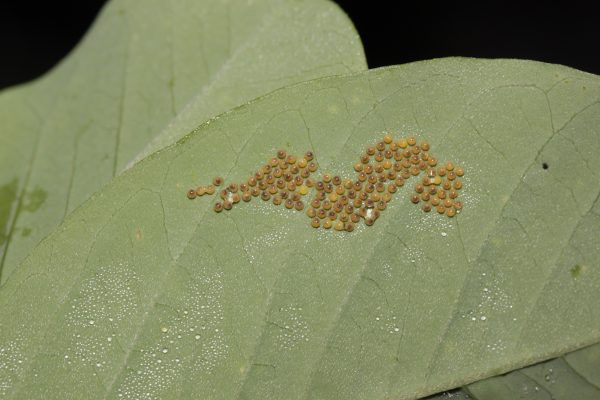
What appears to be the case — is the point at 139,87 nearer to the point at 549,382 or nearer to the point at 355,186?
the point at 355,186

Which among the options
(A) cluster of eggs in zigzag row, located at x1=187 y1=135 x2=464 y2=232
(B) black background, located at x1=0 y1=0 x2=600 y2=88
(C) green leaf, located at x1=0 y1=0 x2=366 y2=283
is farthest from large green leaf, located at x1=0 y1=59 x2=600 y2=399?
(B) black background, located at x1=0 y1=0 x2=600 y2=88

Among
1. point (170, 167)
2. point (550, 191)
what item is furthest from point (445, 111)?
point (170, 167)

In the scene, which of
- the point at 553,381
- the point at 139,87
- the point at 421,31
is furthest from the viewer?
the point at 421,31

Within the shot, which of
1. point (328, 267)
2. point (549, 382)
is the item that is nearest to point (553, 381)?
point (549, 382)

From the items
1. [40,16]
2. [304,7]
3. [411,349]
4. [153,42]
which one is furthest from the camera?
[40,16]

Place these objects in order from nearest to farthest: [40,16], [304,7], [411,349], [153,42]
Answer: [411,349] → [304,7] → [153,42] → [40,16]

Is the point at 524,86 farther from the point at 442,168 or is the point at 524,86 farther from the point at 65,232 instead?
the point at 65,232
